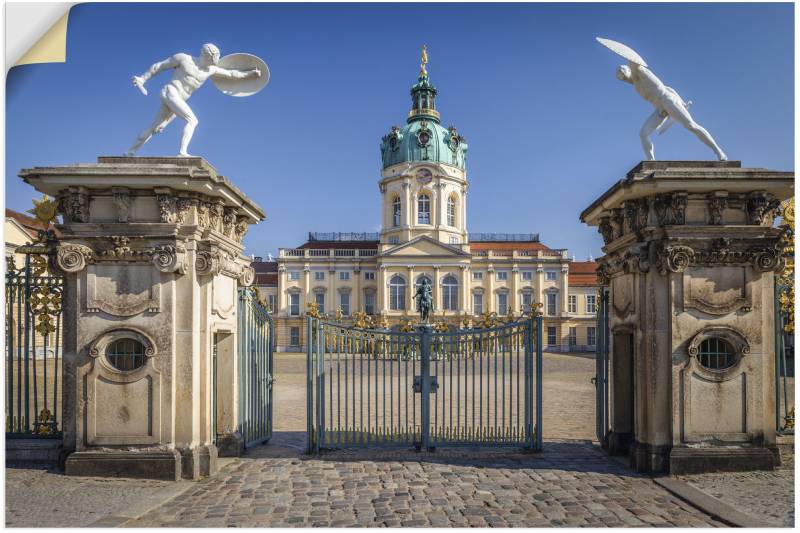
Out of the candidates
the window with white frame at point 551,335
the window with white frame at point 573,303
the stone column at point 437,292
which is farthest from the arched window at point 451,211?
the window with white frame at point 551,335

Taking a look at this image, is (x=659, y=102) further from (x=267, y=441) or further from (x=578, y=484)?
(x=267, y=441)

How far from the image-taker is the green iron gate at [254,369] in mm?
7879

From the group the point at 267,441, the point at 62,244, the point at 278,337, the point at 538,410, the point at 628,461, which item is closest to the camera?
the point at 62,244

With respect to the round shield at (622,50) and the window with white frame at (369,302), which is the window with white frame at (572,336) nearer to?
the window with white frame at (369,302)

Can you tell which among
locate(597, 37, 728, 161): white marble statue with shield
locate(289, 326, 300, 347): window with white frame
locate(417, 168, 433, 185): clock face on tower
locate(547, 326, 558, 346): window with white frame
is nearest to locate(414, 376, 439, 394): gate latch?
locate(597, 37, 728, 161): white marble statue with shield

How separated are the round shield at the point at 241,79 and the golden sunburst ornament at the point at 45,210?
230 centimetres

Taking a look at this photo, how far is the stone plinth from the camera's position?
21.0ft

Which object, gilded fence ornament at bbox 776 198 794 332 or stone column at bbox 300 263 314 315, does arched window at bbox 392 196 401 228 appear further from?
gilded fence ornament at bbox 776 198 794 332

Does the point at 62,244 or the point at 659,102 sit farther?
Result: the point at 659,102

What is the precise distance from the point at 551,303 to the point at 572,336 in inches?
139

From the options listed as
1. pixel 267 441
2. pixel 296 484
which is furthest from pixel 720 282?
pixel 267 441

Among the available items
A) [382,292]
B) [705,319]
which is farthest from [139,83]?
[382,292]

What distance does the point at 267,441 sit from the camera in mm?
8500

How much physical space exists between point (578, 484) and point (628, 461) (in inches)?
47.8
